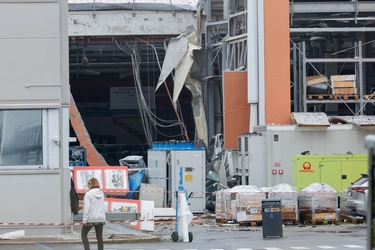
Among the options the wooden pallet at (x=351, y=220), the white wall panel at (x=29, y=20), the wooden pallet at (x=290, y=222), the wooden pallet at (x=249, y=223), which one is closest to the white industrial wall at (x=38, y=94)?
the white wall panel at (x=29, y=20)

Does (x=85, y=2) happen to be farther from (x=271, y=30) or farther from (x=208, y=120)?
(x=271, y=30)

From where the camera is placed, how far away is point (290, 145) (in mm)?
30766

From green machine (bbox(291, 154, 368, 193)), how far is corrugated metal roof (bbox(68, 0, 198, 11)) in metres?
13.8

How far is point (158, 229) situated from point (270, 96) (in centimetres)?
963

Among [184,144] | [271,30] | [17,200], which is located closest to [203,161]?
[184,144]

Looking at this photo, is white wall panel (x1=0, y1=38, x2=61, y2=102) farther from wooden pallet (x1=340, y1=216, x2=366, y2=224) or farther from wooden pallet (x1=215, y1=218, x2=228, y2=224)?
wooden pallet (x1=340, y1=216, x2=366, y2=224)

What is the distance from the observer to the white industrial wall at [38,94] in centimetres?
2016

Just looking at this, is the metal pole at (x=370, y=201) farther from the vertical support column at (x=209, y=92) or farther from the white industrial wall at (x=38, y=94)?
the vertical support column at (x=209, y=92)

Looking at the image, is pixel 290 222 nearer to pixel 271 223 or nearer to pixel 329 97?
pixel 271 223

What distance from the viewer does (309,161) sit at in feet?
93.2

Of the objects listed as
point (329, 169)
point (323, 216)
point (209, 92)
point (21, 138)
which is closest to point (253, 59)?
point (329, 169)

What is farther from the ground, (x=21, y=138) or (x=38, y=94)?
(x=38, y=94)

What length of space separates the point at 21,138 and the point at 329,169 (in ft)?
38.8

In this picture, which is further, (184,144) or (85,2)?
(85,2)
